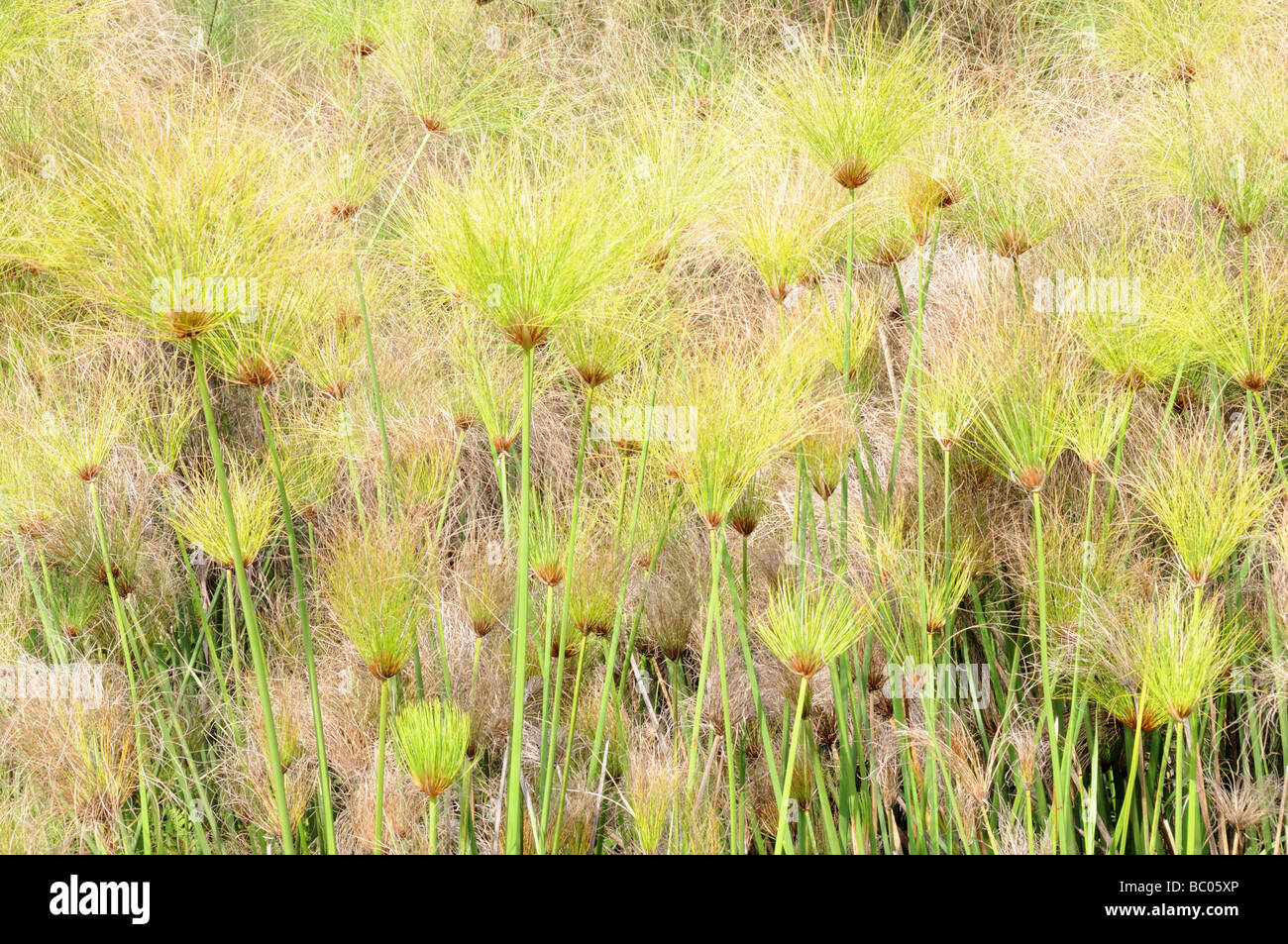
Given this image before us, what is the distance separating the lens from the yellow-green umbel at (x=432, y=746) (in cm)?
102

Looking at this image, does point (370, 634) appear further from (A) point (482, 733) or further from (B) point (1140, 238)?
(B) point (1140, 238)

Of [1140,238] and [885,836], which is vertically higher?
[1140,238]

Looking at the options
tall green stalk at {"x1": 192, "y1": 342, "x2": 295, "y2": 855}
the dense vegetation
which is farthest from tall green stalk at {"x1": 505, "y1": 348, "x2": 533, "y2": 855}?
tall green stalk at {"x1": 192, "y1": 342, "x2": 295, "y2": 855}

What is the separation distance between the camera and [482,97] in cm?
200

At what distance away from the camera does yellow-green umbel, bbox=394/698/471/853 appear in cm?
102

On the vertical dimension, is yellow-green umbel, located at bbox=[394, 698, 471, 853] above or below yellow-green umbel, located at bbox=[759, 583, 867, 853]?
below

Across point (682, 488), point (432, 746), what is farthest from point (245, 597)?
point (682, 488)

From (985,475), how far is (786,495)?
0.91 feet

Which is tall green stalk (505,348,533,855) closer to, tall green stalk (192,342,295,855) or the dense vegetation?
the dense vegetation

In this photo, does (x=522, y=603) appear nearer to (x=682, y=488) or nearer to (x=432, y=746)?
(x=432, y=746)

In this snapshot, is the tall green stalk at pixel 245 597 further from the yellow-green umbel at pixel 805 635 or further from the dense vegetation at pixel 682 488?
the yellow-green umbel at pixel 805 635

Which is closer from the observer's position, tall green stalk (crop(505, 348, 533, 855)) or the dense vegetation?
tall green stalk (crop(505, 348, 533, 855))

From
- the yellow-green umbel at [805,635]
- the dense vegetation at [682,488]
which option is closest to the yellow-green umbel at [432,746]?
the dense vegetation at [682,488]
